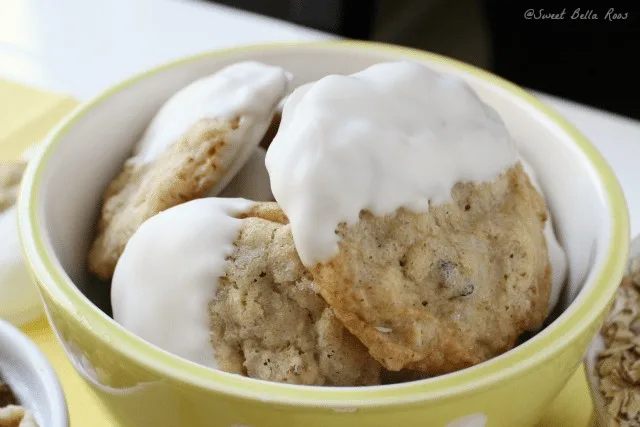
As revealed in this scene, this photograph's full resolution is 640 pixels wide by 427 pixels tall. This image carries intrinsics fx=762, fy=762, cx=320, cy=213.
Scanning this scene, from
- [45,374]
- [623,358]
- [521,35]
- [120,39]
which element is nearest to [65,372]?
[45,374]

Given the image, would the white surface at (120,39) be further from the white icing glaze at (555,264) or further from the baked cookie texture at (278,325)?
the baked cookie texture at (278,325)

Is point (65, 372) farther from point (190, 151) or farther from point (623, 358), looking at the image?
point (623, 358)

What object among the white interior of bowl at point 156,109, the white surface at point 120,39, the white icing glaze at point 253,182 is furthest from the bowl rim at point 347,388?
the white surface at point 120,39

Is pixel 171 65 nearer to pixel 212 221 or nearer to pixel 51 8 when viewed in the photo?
pixel 212 221

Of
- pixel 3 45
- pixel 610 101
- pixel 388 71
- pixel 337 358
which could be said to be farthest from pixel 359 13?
pixel 337 358

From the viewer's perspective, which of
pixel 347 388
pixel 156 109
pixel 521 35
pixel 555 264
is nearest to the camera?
pixel 347 388

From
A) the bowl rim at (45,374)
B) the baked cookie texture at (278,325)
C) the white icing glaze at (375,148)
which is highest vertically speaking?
the white icing glaze at (375,148)
